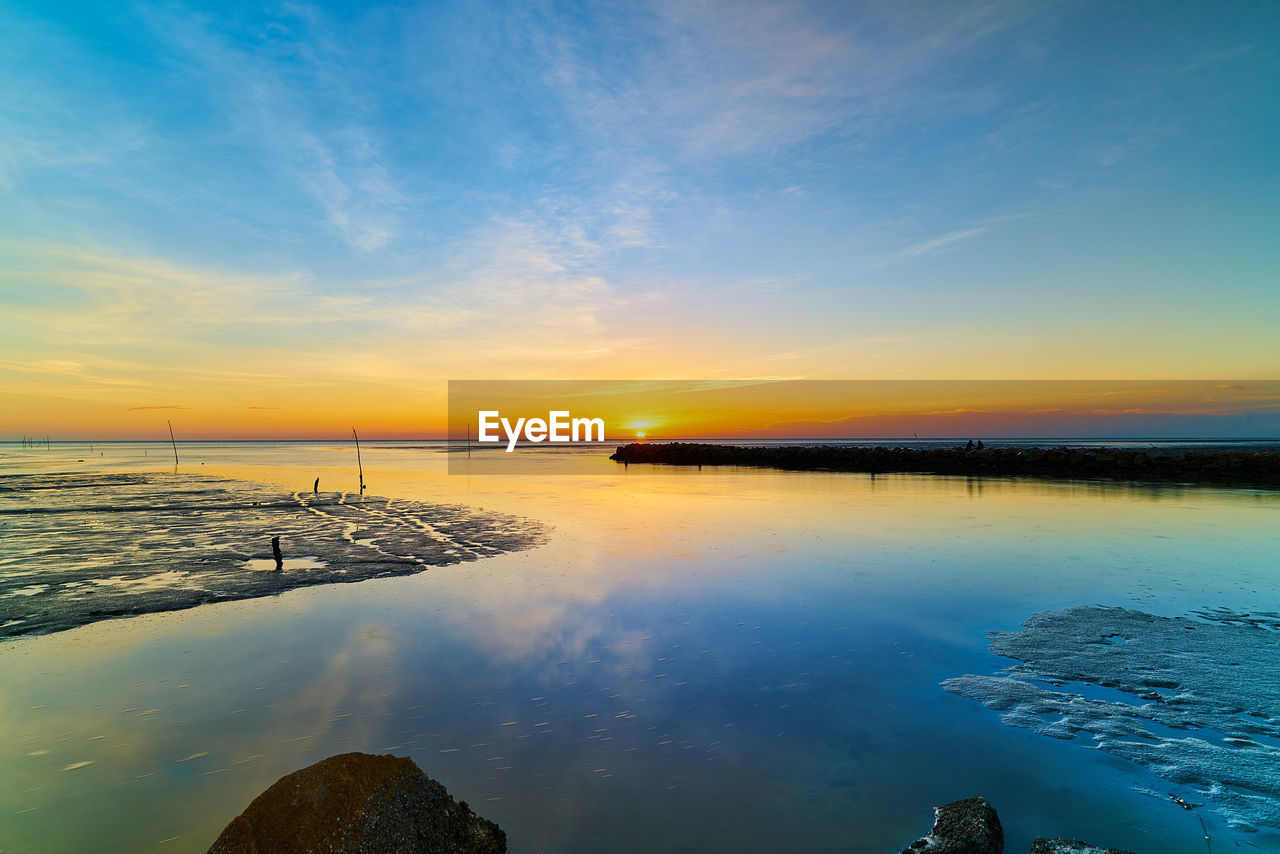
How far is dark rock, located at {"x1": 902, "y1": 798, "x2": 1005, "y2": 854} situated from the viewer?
190 inches

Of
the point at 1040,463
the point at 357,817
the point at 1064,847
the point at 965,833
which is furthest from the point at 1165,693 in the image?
the point at 1040,463

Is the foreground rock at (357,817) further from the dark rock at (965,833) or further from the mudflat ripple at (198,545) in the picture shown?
the mudflat ripple at (198,545)

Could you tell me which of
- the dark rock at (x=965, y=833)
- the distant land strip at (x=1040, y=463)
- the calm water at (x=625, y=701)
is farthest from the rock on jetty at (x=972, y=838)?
the distant land strip at (x=1040, y=463)

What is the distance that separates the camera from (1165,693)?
7988mm

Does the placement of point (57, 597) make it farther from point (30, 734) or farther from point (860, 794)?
point (860, 794)

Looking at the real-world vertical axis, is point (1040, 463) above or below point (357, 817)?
below

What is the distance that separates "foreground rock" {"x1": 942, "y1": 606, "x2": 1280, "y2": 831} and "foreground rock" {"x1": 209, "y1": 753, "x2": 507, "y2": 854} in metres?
6.65

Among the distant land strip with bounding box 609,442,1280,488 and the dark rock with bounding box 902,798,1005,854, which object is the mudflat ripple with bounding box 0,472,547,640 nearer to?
the dark rock with bounding box 902,798,1005,854

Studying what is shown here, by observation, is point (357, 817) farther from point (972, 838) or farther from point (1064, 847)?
point (1064, 847)

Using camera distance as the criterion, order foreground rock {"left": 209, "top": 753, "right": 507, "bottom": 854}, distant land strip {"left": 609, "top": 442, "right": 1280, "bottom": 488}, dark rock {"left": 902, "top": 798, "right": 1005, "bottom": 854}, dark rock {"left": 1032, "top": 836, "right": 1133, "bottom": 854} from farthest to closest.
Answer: distant land strip {"left": 609, "top": 442, "right": 1280, "bottom": 488}
dark rock {"left": 902, "top": 798, "right": 1005, "bottom": 854}
dark rock {"left": 1032, "top": 836, "right": 1133, "bottom": 854}
foreground rock {"left": 209, "top": 753, "right": 507, "bottom": 854}

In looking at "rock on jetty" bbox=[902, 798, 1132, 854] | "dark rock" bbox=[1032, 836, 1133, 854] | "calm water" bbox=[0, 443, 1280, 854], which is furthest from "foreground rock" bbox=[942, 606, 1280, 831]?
"rock on jetty" bbox=[902, 798, 1132, 854]

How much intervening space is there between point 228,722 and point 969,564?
16.6 metres

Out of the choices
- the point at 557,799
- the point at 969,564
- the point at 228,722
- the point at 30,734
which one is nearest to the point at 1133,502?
the point at 969,564

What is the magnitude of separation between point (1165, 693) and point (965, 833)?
529 centimetres
